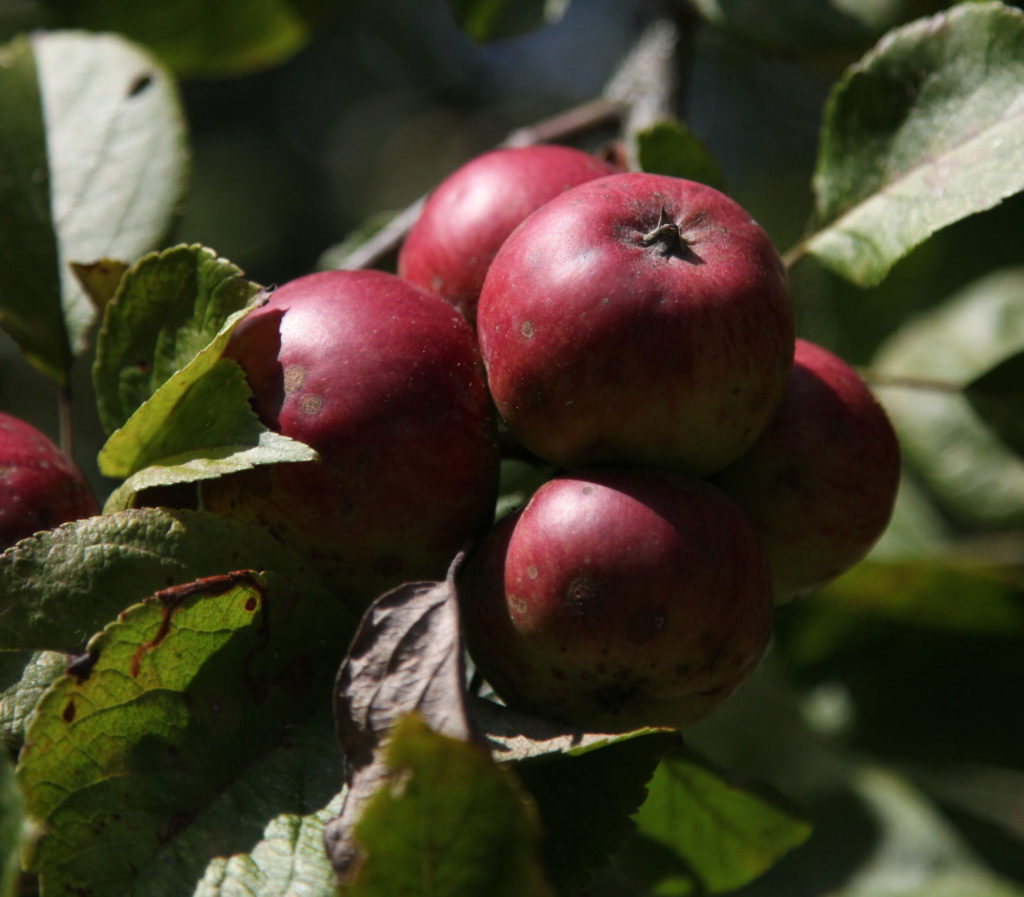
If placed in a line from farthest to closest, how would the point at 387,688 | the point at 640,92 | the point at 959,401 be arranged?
the point at 959,401
the point at 640,92
the point at 387,688

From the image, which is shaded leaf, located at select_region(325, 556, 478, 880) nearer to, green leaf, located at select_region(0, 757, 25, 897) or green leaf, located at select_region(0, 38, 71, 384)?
green leaf, located at select_region(0, 757, 25, 897)

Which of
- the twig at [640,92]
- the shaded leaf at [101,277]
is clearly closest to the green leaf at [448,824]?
the shaded leaf at [101,277]

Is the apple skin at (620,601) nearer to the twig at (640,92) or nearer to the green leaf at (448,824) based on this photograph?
the green leaf at (448,824)

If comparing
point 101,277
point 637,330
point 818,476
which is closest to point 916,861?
point 818,476

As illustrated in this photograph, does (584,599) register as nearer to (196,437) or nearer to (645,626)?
(645,626)

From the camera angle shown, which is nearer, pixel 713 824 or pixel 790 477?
pixel 790 477

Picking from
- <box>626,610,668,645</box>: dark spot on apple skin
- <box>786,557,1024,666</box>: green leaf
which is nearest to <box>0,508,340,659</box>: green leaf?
<box>626,610,668,645</box>: dark spot on apple skin
